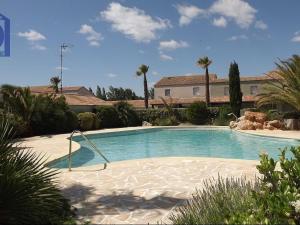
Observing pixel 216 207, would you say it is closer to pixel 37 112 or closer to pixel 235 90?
pixel 37 112

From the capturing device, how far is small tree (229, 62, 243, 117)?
113 feet

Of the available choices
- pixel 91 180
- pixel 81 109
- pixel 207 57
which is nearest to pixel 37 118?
pixel 81 109

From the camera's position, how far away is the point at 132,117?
34.2 metres

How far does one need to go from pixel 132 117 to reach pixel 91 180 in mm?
25268

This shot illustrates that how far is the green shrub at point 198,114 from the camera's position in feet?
112

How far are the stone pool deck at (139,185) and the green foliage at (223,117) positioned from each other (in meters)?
21.1

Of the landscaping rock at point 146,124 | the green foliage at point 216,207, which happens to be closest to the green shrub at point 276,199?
the green foliage at point 216,207

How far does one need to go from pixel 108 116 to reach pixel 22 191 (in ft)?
88.1

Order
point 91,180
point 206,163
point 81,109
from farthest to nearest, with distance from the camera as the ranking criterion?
point 81,109 → point 206,163 → point 91,180

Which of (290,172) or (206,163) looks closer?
(290,172)

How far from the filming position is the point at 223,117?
33.0 metres

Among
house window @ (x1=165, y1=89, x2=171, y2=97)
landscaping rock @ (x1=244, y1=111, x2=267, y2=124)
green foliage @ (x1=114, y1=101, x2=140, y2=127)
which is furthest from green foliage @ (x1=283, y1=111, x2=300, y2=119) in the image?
house window @ (x1=165, y1=89, x2=171, y2=97)

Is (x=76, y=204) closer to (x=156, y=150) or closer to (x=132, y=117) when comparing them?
(x=156, y=150)

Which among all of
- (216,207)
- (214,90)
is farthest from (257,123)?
(216,207)
